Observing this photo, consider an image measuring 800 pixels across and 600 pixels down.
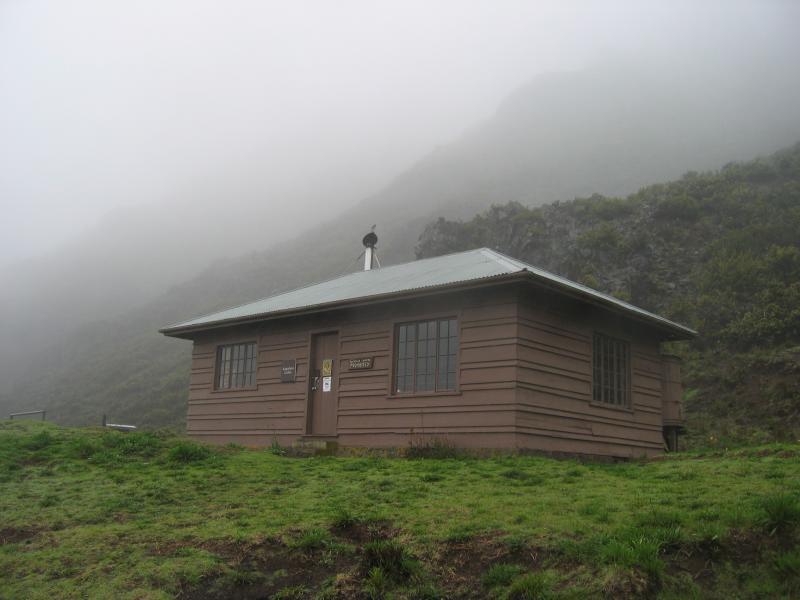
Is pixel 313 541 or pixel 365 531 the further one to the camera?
pixel 365 531

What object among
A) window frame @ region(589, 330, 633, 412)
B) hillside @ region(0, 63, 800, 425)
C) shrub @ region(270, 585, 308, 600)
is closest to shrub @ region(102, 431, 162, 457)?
→ shrub @ region(270, 585, 308, 600)

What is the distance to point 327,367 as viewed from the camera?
54.9 feet

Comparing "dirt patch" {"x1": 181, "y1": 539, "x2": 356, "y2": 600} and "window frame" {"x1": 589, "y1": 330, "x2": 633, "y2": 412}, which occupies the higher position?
"window frame" {"x1": 589, "y1": 330, "x2": 633, "y2": 412}

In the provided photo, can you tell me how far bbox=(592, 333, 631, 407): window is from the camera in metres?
15.4

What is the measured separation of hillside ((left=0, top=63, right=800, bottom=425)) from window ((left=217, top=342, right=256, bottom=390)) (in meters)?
24.6

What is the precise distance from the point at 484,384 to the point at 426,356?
157 centimetres

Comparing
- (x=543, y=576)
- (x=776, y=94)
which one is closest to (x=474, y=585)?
(x=543, y=576)

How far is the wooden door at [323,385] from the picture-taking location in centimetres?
1644

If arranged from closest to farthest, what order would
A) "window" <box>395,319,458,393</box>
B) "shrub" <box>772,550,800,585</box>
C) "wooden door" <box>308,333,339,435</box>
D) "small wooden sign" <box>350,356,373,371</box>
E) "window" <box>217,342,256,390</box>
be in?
"shrub" <box>772,550,800,585</box> < "window" <box>395,319,458,393</box> < "small wooden sign" <box>350,356,373,371</box> < "wooden door" <box>308,333,339,435</box> < "window" <box>217,342,256,390</box>

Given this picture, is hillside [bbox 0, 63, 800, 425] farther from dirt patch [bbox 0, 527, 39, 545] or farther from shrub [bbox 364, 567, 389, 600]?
shrub [bbox 364, 567, 389, 600]

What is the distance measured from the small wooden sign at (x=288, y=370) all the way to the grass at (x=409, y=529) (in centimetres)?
480

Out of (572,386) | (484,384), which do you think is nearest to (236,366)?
(484,384)

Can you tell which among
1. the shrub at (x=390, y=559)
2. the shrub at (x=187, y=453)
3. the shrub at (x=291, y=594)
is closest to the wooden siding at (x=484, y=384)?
the shrub at (x=187, y=453)

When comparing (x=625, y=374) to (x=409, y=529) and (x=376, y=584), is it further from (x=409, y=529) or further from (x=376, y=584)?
(x=376, y=584)
